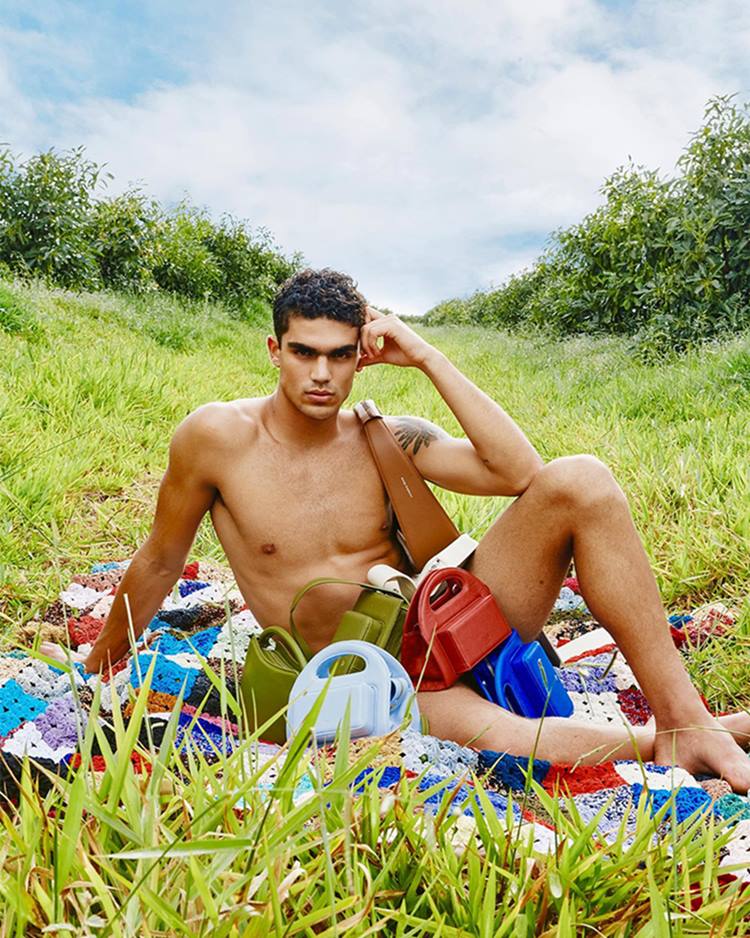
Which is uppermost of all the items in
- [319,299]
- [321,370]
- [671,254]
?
[671,254]

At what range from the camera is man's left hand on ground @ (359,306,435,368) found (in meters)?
2.79

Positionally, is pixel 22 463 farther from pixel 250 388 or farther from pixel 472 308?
pixel 472 308

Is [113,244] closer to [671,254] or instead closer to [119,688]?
[671,254]

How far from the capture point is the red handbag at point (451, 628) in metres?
2.56

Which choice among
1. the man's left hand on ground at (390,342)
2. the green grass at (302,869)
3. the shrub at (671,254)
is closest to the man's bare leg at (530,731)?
the green grass at (302,869)

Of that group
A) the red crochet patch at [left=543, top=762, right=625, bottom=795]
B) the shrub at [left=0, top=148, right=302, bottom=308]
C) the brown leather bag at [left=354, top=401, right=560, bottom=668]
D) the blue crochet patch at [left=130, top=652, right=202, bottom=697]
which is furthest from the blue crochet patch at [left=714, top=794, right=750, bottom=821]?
the shrub at [left=0, top=148, right=302, bottom=308]

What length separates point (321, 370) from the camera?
2654 millimetres

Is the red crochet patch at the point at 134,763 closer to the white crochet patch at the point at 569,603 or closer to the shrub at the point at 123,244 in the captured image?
the white crochet patch at the point at 569,603

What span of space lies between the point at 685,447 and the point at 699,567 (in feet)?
A: 4.25

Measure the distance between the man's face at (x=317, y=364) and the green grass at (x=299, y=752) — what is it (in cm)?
99

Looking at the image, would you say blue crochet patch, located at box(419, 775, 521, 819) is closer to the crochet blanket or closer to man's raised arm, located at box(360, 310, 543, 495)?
the crochet blanket

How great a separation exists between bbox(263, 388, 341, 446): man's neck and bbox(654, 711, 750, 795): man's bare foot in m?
1.33

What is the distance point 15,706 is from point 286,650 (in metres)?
0.78

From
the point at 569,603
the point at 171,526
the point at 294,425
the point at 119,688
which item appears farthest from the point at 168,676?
the point at 569,603
